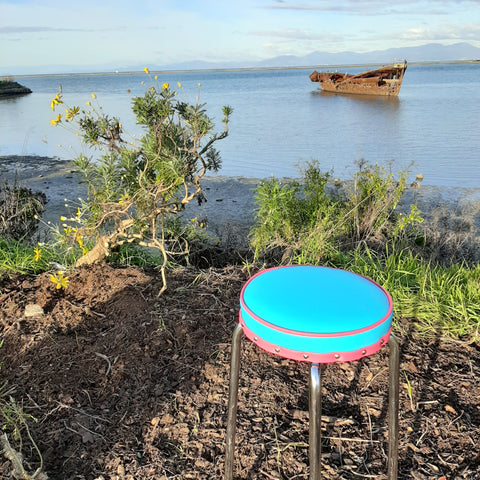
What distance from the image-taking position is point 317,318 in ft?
3.91

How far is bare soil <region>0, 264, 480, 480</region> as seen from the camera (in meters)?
1.83

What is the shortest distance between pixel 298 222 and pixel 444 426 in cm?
236

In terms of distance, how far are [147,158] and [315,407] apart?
2.28 metres

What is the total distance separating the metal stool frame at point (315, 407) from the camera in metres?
1.18

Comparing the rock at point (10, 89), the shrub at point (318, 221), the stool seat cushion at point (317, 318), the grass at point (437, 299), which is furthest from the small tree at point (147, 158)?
the rock at point (10, 89)

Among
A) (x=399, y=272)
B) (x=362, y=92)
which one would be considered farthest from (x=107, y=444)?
(x=362, y=92)

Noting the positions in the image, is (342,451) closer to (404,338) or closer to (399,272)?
(404,338)

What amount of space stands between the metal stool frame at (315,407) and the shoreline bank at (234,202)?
3353 mm

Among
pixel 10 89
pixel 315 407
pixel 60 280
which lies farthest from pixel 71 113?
pixel 10 89

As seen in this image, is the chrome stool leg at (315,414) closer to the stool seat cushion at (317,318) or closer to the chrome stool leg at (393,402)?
the stool seat cushion at (317,318)

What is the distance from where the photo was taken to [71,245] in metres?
3.58

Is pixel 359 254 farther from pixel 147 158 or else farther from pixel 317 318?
pixel 317 318

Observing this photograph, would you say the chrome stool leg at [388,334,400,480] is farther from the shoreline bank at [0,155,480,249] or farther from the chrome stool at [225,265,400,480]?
→ the shoreline bank at [0,155,480,249]

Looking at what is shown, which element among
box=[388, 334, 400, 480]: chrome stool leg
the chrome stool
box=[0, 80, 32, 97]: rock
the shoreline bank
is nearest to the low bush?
the shoreline bank
